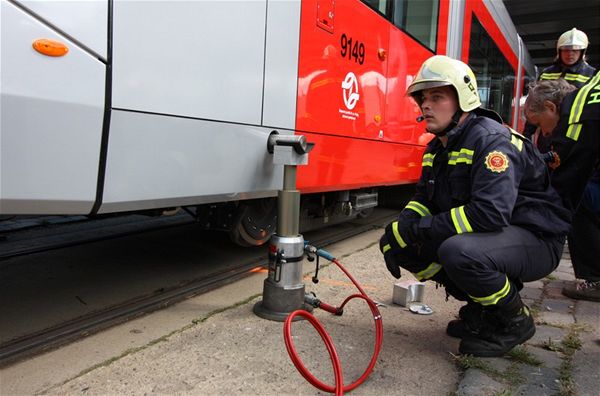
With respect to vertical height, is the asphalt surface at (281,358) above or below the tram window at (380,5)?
below

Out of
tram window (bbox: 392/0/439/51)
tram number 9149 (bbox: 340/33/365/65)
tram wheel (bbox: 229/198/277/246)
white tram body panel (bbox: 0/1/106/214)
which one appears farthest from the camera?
tram window (bbox: 392/0/439/51)

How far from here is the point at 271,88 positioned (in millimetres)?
2926

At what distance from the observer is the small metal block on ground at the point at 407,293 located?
2.87 m

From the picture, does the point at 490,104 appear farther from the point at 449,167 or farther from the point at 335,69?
the point at 449,167

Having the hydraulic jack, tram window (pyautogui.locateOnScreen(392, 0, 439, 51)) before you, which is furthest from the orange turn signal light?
tram window (pyautogui.locateOnScreen(392, 0, 439, 51))

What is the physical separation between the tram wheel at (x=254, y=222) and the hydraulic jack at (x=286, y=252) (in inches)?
30.5

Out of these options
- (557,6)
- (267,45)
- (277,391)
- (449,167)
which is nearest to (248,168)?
(267,45)

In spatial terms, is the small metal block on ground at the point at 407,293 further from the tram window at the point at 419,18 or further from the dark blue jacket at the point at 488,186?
the tram window at the point at 419,18

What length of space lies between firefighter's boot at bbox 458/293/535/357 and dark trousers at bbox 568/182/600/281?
3.31ft

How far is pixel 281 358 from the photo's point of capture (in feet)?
7.00

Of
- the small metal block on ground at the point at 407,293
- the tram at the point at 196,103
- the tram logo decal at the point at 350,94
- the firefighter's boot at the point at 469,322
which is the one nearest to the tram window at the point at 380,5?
the tram at the point at 196,103

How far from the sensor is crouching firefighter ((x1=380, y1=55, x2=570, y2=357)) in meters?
2.01

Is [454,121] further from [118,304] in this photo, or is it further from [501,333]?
[118,304]

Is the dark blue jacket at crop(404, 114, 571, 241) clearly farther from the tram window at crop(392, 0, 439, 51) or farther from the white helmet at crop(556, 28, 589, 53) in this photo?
the tram window at crop(392, 0, 439, 51)
